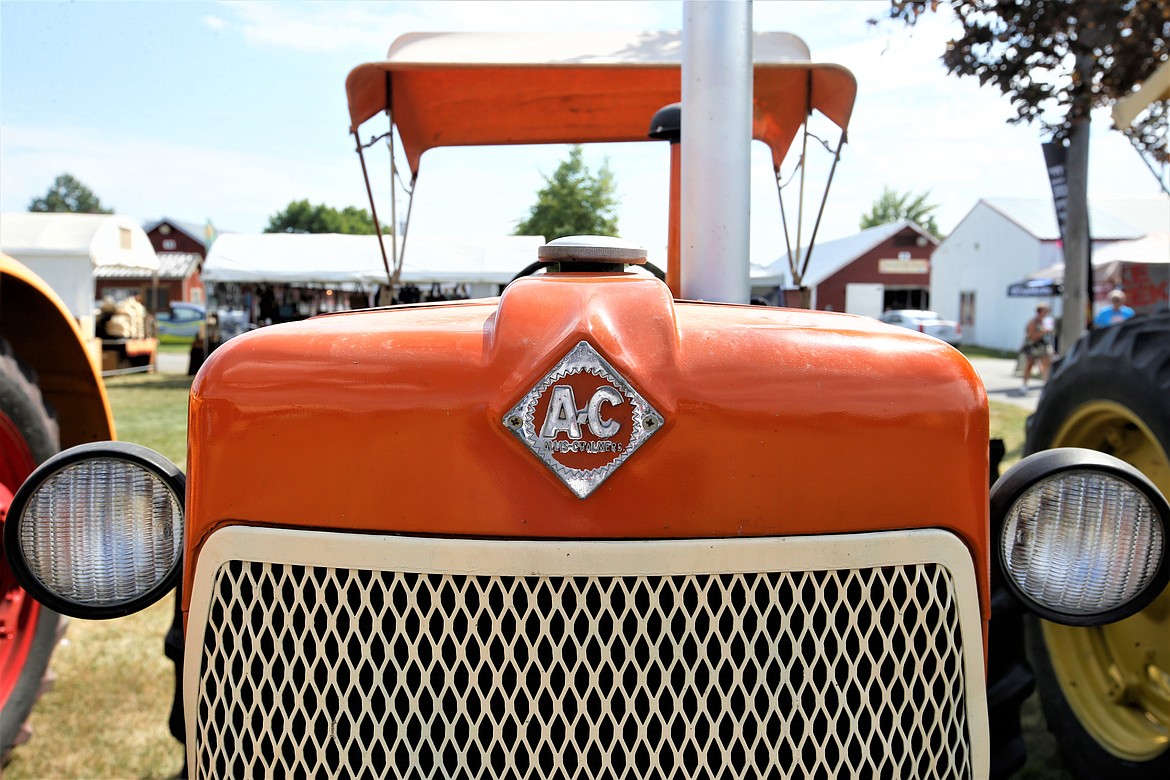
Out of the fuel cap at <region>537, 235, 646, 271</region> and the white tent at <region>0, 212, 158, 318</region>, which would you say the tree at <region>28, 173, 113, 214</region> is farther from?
the fuel cap at <region>537, 235, 646, 271</region>

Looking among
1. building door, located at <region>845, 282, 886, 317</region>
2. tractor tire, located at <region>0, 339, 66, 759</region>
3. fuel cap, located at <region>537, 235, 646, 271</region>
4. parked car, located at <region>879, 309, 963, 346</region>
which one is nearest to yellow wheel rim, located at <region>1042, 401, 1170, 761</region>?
fuel cap, located at <region>537, 235, 646, 271</region>

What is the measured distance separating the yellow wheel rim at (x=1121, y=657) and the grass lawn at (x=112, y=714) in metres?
0.30

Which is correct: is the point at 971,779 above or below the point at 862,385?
below

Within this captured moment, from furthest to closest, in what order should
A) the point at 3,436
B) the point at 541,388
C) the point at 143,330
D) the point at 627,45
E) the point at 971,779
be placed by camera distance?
the point at 143,330 → the point at 627,45 → the point at 3,436 → the point at 971,779 → the point at 541,388

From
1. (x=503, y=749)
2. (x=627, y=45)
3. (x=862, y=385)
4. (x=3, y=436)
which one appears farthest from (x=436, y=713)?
(x=627, y=45)

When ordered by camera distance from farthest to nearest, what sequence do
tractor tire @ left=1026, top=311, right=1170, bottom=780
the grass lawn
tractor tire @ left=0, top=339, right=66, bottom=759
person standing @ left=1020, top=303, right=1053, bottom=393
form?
person standing @ left=1020, top=303, right=1053, bottom=393 < the grass lawn < tractor tire @ left=0, top=339, right=66, bottom=759 < tractor tire @ left=1026, top=311, right=1170, bottom=780

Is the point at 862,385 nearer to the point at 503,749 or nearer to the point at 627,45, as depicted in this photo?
the point at 503,749

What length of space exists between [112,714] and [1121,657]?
3155 mm

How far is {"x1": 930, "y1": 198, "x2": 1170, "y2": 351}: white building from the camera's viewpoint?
A: 2984cm

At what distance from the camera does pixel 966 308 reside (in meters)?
34.4

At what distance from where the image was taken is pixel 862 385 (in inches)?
47.8

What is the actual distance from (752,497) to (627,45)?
Result: 7.56 ft

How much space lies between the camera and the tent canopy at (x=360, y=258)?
310 centimetres

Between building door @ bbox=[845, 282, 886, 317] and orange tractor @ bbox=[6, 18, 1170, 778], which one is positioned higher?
building door @ bbox=[845, 282, 886, 317]
